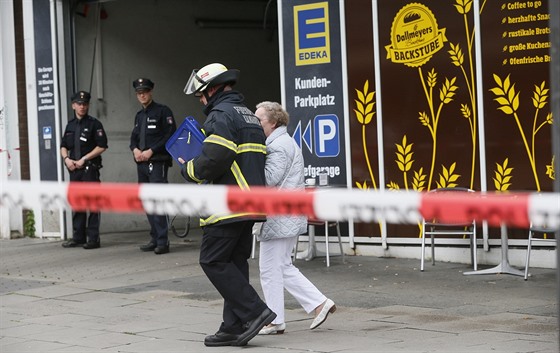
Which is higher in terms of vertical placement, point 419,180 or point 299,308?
point 419,180

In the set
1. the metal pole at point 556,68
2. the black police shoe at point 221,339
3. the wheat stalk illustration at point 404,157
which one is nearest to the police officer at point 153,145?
the wheat stalk illustration at point 404,157

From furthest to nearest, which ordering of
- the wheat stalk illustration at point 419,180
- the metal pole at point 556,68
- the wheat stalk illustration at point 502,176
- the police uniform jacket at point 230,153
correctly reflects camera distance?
1. the wheat stalk illustration at point 419,180
2. the wheat stalk illustration at point 502,176
3. the police uniform jacket at point 230,153
4. the metal pole at point 556,68

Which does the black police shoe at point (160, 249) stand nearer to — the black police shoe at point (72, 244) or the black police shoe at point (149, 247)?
the black police shoe at point (149, 247)

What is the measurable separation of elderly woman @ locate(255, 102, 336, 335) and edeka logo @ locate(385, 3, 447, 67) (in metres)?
4.00

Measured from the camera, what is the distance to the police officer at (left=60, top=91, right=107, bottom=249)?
14211 millimetres

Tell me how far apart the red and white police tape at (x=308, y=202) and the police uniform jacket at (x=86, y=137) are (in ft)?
29.1

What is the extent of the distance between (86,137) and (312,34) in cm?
348

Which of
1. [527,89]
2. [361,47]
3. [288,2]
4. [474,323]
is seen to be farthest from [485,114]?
[474,323]

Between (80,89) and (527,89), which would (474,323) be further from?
(80,89)

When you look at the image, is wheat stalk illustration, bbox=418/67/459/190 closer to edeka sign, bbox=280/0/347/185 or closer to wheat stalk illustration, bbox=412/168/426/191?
wheat stalk illustration, bbox=412/168/426/191

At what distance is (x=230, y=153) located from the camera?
733 cm

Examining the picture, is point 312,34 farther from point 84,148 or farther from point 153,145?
point 84,148

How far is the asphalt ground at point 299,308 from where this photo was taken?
24.5 ft

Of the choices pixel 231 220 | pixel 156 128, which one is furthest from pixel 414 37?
pixel 231 220
